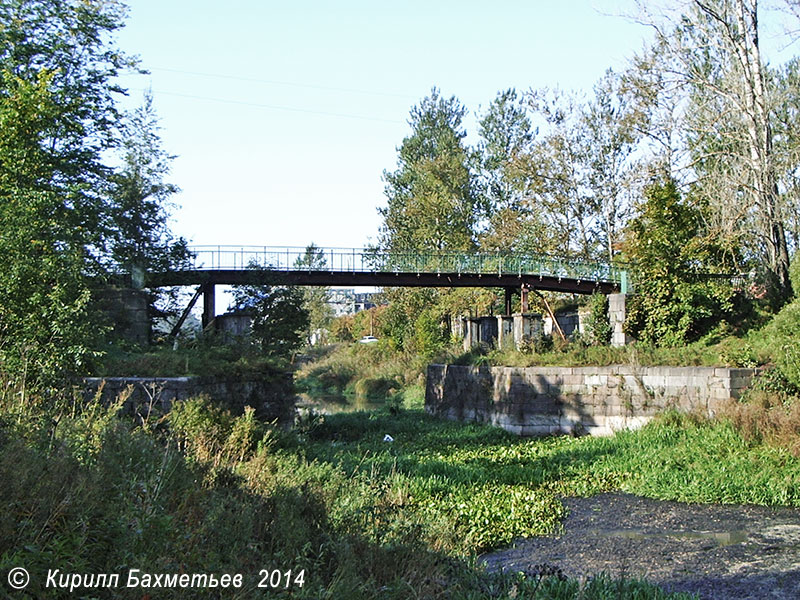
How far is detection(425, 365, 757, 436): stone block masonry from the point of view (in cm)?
1680

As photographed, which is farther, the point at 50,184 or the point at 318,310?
the point at 318,310

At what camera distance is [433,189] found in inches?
1642

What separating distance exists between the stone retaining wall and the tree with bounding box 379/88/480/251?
Result: 78.6 feet

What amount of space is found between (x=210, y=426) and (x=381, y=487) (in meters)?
3.00

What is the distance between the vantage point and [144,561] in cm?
473

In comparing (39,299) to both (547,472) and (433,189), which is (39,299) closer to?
(547,472)

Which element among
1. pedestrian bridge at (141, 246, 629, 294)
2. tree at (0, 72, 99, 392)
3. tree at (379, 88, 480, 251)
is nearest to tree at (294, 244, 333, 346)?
tree at (379, 88, 480, 251)

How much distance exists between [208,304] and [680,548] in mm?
18227

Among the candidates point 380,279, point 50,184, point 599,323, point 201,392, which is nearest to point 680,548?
point 201,392

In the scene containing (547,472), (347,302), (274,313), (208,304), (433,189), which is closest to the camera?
(547,472)

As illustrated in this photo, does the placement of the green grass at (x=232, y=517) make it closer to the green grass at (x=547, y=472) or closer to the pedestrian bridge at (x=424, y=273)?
the green grass at (x=547, y=472)

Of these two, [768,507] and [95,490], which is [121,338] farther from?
[768,507]

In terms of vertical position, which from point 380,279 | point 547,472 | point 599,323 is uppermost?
point 380,279

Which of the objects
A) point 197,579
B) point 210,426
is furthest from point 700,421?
point 197,579
